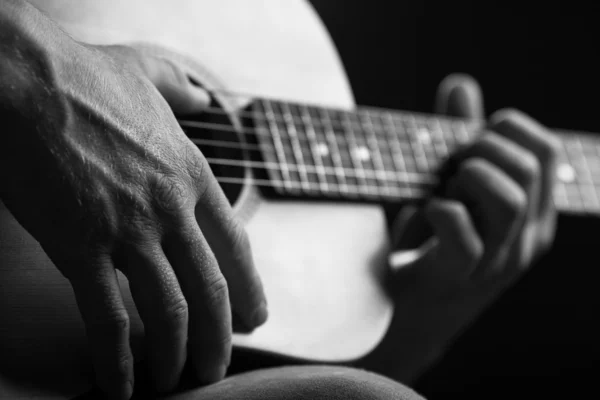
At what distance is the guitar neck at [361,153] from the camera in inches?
28.4

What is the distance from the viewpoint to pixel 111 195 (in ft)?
1.39

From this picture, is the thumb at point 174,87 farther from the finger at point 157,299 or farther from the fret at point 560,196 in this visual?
the fret at point 560,196

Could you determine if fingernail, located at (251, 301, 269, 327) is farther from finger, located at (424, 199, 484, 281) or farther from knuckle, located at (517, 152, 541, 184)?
knuckle, located at (517, 152, 541, 184)

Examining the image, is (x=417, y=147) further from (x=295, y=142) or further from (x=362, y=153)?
(x=295, y=142)

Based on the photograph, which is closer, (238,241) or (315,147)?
(238,241)

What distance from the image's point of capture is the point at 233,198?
66 centimetres

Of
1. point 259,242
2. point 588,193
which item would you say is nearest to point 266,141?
point 259,242

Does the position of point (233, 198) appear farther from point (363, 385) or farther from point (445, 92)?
point (445, 92)

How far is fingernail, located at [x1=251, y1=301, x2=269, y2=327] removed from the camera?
551 millimetres

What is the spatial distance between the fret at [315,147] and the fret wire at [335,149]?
0.04ft

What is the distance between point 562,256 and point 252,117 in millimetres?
1031

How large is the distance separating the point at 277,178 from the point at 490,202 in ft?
1.01

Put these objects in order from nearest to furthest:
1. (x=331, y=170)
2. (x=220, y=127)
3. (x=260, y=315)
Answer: (x=260, y=315)
(x=220, y=127)
(x=331, y=170)

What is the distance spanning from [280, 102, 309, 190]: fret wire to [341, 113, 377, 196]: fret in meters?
0.08
